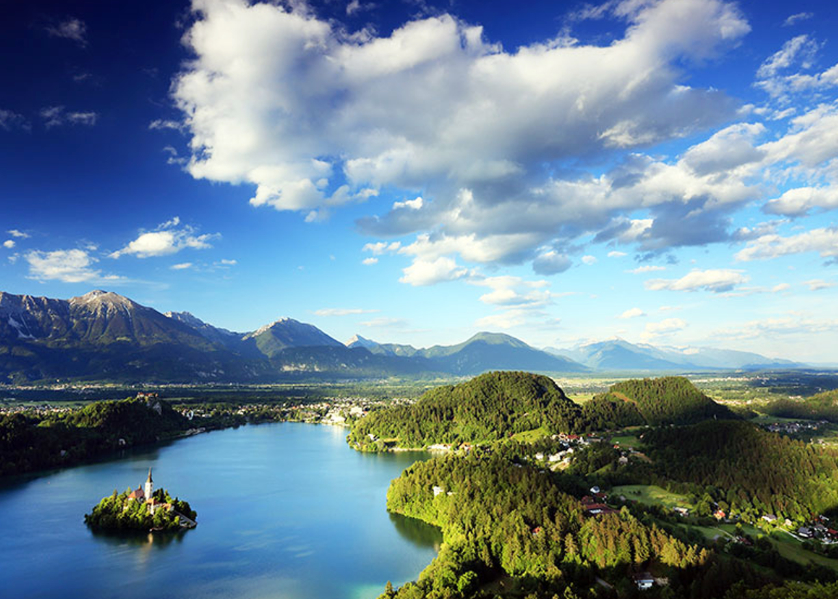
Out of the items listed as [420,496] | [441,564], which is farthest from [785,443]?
[441,564]

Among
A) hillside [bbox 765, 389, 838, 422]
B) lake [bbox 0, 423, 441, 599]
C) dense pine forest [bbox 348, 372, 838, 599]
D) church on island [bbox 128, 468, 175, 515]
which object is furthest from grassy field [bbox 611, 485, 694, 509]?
hillside [bbox 765, 389, 838, 422]

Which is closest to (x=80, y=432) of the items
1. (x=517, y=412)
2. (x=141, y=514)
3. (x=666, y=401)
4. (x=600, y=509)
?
(x=141, y=514)

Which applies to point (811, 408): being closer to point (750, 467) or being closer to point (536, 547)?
point (750, 467)

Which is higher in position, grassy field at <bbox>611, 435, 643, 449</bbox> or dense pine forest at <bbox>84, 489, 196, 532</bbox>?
grassy field at <bbox>611, 435, 643, 449</bbox>

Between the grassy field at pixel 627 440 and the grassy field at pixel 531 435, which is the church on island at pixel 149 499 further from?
the grassy field at pixel 627 440

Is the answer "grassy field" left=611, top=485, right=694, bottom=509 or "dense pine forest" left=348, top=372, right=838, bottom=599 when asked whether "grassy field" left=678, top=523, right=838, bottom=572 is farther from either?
"grassy field" left=611, top=485, right=694, bottom=509

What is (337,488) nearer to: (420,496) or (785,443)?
(420,496)
